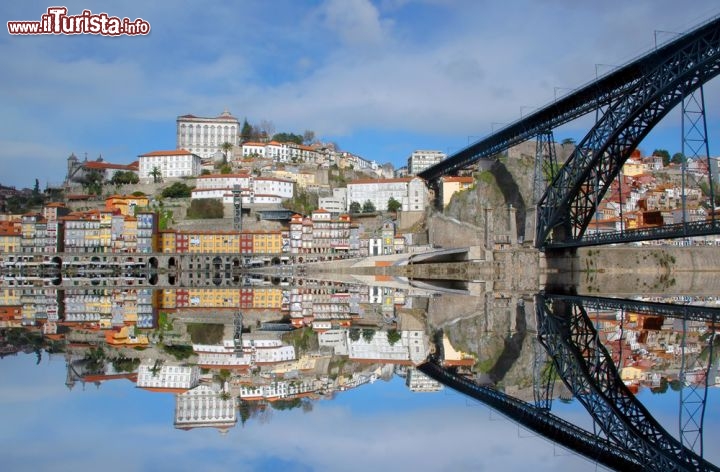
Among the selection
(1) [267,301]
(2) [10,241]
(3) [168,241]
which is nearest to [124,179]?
(2) [10,241]

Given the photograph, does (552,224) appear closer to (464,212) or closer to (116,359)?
(464,212)

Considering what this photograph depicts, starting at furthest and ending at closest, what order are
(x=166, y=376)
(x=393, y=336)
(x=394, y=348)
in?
1. (x=393, y=336)
2. (x=394, y=348)
3. (x=166, y=376)

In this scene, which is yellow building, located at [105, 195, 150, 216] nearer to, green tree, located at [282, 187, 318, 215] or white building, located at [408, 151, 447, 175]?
green tree, located at [282, 187, 318, 215]

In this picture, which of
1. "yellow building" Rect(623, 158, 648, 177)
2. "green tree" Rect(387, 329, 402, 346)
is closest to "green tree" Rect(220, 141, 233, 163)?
"yellow building" Rect(623, 158, 648, 177)

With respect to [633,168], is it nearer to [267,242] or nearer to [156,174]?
[267,242]

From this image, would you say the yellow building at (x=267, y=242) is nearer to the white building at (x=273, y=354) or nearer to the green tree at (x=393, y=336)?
the green tree at (x=393, y=336)

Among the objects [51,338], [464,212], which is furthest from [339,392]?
[464,212]
